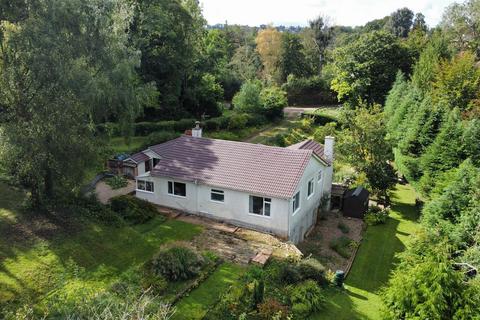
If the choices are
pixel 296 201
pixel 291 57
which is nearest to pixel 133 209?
pixel 296 201

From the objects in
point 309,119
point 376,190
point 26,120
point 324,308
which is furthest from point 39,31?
point 309,119

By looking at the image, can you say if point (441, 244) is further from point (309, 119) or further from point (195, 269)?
point (309, 119)

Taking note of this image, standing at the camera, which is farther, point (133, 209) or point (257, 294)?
point (133, 209)

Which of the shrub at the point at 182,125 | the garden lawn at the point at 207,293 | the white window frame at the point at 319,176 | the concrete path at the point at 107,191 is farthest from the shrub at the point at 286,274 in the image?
the shrub at the point at 182,125

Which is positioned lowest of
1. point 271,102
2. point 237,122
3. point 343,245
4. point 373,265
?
point 373,265

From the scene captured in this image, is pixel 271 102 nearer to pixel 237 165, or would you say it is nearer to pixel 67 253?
pixel 237 165

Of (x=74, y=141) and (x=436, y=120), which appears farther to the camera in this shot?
(x=436, y=120)
